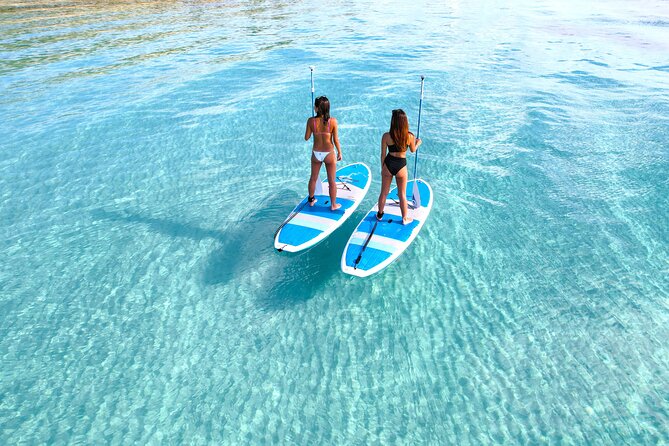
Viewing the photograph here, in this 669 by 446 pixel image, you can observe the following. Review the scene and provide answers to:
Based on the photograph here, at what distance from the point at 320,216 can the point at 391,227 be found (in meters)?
1.67

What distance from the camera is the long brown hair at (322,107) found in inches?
338

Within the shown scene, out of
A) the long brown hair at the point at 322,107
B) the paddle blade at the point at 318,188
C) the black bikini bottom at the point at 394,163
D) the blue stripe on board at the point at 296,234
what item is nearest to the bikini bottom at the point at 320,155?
the long brown hair at the point at 322,107

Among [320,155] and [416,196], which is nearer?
[320,155]

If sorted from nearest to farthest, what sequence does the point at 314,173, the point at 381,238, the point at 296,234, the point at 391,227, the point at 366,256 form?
the point at 366,256, the point at 381,238, the point at 296,234, the point at 391,227, the point at 314,173

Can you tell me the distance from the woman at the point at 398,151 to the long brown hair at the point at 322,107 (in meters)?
1.32

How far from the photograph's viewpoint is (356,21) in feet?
140

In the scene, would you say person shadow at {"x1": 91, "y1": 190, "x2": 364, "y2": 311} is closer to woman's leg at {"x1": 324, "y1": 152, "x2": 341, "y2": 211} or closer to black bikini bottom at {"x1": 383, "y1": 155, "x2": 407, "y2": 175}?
woman's leg at {"x1": 324, "y1": 152, "x2": 341, "y2": 211}

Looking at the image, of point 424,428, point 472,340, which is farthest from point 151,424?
point 472,340

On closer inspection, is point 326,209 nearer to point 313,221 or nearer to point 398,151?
point 313,221

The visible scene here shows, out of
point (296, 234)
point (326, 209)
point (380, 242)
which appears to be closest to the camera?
point (380, 242)

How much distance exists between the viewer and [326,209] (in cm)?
978

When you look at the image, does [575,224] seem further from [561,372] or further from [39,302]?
[39,302]

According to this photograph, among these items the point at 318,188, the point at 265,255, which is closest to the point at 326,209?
the point at 318,188

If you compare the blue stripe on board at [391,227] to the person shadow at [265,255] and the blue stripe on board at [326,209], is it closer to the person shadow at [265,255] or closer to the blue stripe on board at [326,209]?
the blue stripe on board at [326,209]
